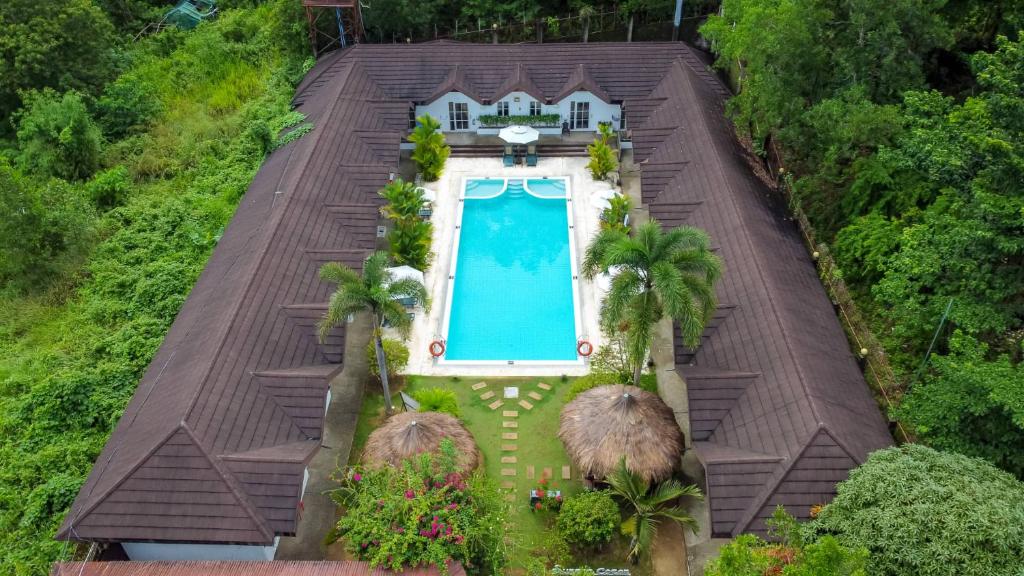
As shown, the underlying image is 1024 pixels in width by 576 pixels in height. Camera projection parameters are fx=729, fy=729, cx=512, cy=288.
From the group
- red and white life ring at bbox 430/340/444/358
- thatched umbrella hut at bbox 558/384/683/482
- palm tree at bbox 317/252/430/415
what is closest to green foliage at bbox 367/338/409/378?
red and white life ring at bbox 430/340/444/358

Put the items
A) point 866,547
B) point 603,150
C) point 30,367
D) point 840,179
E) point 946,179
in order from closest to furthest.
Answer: point 866,547, point 946,179, point 30,367, point 840,179, point 603,150

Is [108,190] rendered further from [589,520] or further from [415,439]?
[589,520]

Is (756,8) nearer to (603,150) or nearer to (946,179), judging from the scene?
(603,150)

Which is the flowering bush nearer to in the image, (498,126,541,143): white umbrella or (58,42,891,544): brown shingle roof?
(58,42,891,544): brown shingle roof

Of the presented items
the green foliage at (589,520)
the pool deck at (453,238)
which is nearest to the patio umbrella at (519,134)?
the pool deck at (453,238)

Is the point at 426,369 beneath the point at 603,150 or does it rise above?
beneath

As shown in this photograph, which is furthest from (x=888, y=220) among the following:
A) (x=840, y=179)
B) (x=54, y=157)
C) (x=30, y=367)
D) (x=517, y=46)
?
(x=54, y=157)
